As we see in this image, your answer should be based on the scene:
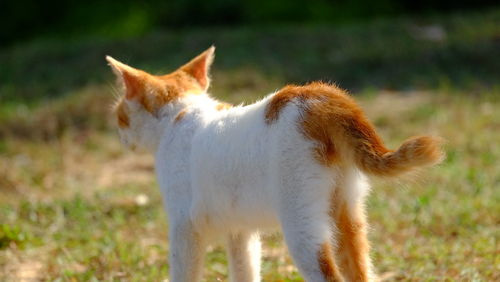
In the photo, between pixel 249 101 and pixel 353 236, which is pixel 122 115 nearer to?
pixel 353 236

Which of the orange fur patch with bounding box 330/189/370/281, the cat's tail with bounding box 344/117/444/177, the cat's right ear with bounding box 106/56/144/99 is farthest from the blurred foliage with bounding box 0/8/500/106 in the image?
the cat's tail with bounding box 344/117/444/177

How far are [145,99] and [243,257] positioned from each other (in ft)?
3.29

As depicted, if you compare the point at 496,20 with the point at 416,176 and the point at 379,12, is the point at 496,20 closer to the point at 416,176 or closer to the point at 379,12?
the point at 379,12

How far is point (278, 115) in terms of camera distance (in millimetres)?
3301

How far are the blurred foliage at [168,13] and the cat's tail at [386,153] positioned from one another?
10.5 meters

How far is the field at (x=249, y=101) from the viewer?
4.75 meters

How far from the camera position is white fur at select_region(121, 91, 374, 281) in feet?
10.4

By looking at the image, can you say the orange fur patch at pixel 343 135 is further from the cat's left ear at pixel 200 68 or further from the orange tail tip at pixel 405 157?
the cat's left ear at pixel 200 68

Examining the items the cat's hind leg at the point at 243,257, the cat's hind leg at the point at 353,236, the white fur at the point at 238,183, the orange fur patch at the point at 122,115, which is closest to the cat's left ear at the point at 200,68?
the white fur at the point at 238,183

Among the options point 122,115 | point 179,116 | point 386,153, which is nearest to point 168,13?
point 122,115

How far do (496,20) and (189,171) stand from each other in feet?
29.2

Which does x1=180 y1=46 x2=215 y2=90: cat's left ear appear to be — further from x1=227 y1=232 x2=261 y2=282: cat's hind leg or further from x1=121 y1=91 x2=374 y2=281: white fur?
x1=227 y1=232 x2=261 y2=282: cat's hind leg

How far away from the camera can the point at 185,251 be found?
369cm

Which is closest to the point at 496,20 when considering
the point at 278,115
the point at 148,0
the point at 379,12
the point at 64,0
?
the point at 379,12
